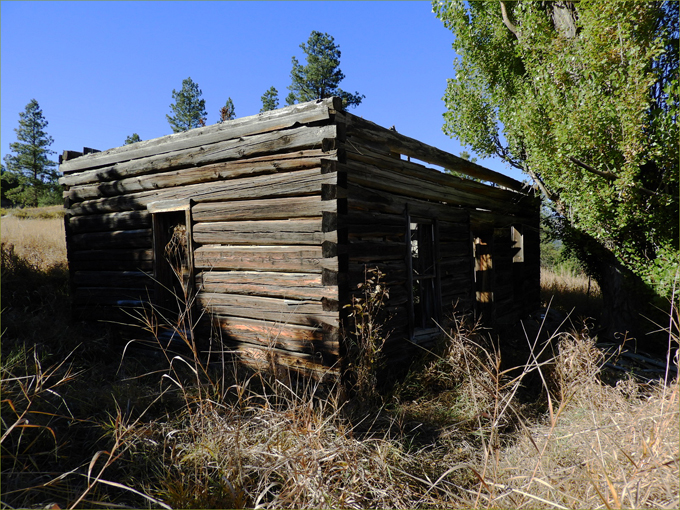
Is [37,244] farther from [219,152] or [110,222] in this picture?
[219,152]

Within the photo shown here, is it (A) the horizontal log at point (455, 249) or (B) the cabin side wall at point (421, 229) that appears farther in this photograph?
(A) the horizontal log at point (455, 249)

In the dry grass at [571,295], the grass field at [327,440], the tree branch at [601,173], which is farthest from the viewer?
the dry grass at [571,295]

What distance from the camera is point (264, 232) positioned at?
223 inches

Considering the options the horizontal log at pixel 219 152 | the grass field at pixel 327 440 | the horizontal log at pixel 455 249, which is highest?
the horizontal log at pixel 219 152

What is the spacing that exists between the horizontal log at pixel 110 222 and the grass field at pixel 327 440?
204 centimetres

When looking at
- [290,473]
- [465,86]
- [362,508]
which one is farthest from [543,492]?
[465,86]

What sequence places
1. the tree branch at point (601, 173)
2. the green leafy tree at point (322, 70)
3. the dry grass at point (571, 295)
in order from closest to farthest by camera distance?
the tree branch at point (601, 173) < the dry grass at point (571, 295) < the green leafy tree at point (322, 70)

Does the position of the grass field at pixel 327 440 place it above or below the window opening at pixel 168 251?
below

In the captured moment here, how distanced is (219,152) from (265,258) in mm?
1799

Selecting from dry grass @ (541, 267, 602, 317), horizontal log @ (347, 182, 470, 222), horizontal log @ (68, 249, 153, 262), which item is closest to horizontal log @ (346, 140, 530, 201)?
horizontal log @ (347, 182, 470, 222)

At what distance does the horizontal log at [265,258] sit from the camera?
516cm

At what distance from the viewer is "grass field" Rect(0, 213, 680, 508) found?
2453mm

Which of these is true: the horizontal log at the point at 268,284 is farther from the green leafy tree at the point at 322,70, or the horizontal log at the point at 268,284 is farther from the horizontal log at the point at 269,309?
the green leafy tree at the point at 322,70

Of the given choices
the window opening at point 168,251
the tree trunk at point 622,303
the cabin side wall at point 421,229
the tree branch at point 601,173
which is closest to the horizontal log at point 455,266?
the cabin side wall at point 421,229
